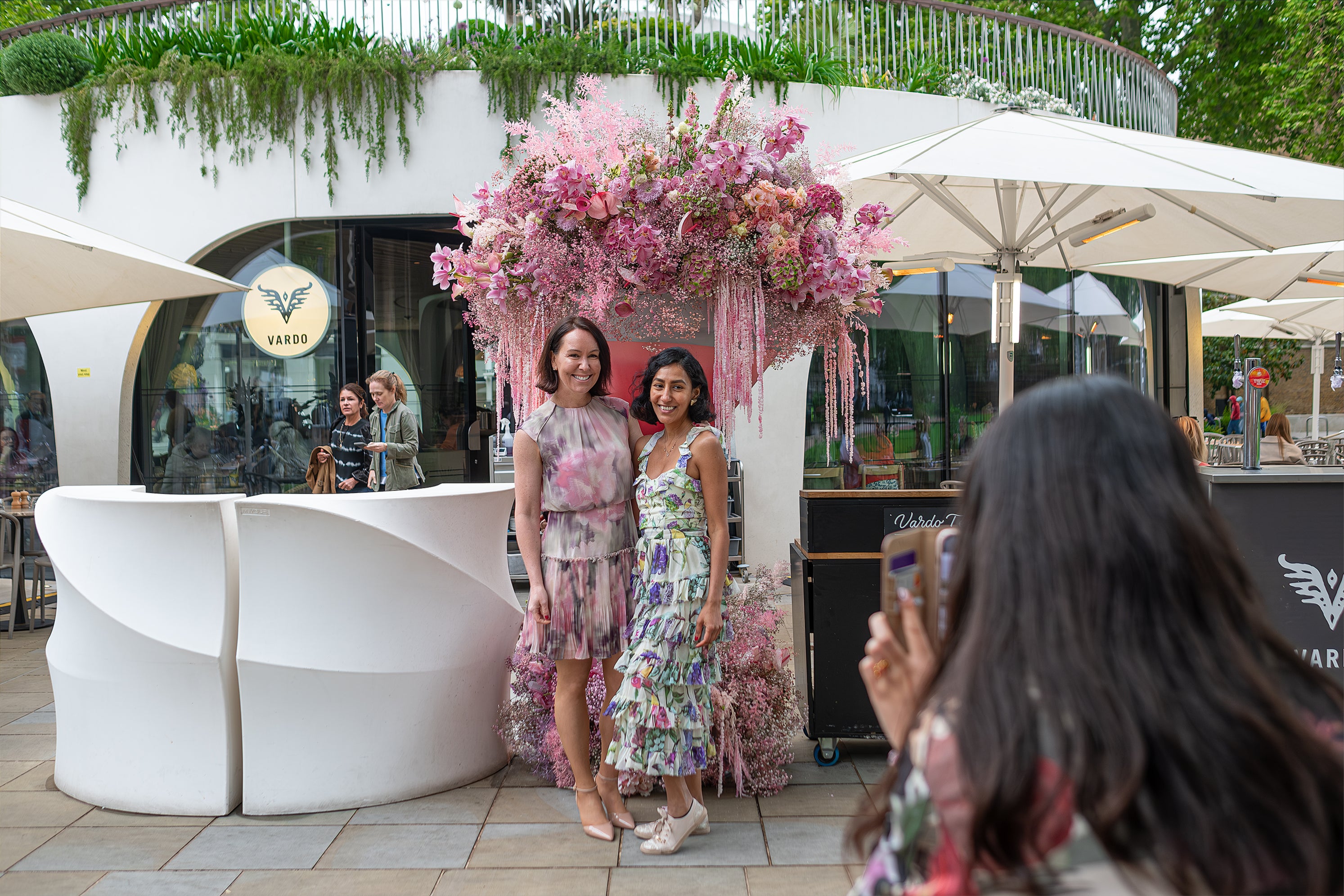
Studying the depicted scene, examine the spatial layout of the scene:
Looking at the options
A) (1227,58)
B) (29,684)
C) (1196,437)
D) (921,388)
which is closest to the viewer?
(29,684)

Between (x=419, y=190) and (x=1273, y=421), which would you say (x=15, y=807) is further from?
(x=1273, y=421)

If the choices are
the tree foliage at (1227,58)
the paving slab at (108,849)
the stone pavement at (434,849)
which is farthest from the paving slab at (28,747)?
the tree foliage at (1227,58)

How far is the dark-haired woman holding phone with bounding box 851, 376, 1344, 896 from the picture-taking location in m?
0.87

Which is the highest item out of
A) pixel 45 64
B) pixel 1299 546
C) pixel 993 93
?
pixel 45 64

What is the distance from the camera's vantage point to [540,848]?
3.37 meters

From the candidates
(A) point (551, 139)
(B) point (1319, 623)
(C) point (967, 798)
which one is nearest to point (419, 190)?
(A) point (551, 139)

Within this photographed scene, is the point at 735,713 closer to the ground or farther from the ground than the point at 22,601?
farther from the ground

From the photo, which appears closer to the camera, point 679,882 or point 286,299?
point 679,882

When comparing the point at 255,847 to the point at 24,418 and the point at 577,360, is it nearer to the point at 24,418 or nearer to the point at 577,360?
the point at 577,360

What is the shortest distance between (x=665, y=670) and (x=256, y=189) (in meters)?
7.32

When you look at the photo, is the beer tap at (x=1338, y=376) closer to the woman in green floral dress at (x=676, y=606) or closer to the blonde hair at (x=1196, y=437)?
the blonde hair at (x=1196, y=437)

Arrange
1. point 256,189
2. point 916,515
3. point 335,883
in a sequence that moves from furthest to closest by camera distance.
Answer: point 256,189 < point 916,515 < point 335,883

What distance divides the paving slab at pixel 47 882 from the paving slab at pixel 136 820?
38 centimetres

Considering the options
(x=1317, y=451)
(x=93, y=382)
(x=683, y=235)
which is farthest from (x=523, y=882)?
(x=1317, y=451)
